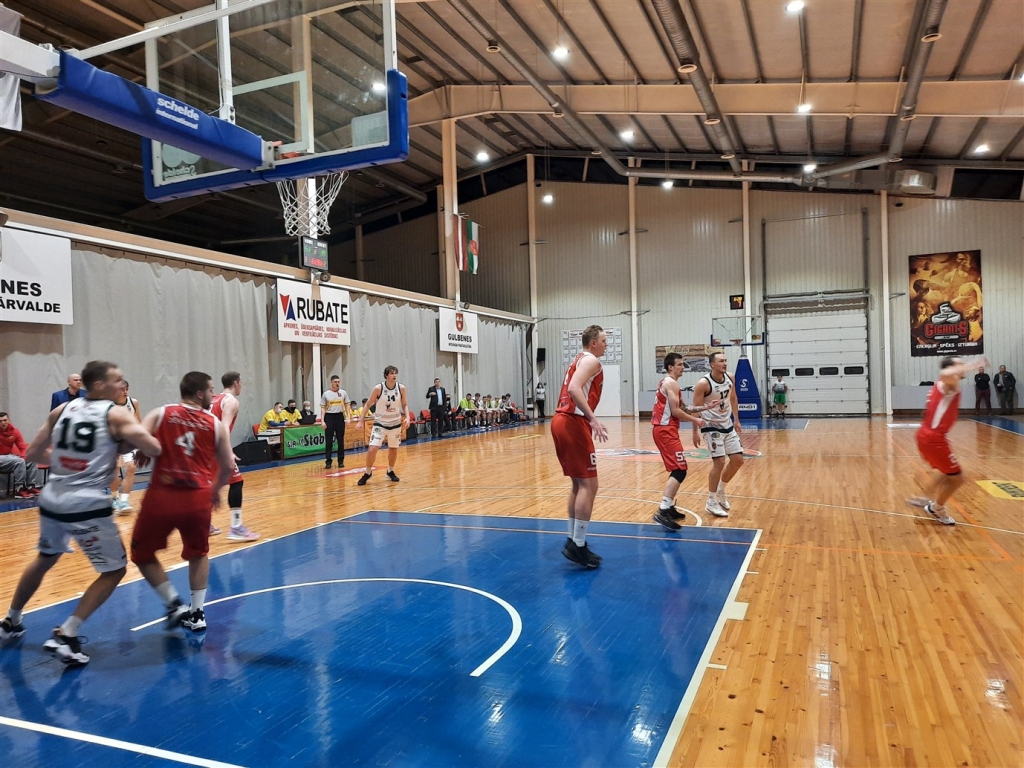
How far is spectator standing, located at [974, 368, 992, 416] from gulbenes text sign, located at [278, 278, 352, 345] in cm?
1987

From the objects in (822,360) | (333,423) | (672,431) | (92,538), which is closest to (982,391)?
(822,360)

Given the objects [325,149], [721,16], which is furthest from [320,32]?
[721,16]

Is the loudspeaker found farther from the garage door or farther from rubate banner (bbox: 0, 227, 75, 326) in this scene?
the garage door

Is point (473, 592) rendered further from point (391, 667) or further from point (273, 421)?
point (273, 421)

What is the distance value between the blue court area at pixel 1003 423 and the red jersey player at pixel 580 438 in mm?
14539

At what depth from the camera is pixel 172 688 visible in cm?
330

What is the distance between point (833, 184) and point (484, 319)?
12.4 m

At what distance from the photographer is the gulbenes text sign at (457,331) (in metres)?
21.1

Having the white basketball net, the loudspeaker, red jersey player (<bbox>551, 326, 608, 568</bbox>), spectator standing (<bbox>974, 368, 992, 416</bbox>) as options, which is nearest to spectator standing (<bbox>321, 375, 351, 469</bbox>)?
the loudspeaker

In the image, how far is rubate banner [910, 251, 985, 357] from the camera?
21469 millimetres

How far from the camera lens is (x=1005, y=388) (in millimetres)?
20953

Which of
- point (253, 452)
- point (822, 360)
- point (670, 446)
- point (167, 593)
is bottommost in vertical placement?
point (253, 452)

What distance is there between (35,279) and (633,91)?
550 inches

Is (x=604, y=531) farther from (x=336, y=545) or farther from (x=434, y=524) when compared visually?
(x=336, y=545)
